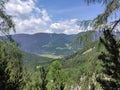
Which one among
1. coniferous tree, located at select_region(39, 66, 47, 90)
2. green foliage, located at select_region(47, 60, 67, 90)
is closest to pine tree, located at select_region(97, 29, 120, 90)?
coniferous tree, located at select_region(39, 66, 47, 90)

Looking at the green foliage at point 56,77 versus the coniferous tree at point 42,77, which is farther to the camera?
the green foliage at point 56,77

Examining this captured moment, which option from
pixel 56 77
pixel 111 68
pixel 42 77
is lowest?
pixel 56 77

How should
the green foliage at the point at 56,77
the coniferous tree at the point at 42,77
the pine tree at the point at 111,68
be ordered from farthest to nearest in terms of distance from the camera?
the green foliage at the point at 56,77, the coniferous tree at the point at 42,77, the pine tree at the point at 111,68

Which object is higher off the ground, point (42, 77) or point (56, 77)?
point (42, 77)

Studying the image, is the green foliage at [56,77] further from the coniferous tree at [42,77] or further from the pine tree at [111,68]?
the pine tree at [111,68]

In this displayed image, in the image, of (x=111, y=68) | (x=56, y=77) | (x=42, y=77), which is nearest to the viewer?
(x=111, y=68)

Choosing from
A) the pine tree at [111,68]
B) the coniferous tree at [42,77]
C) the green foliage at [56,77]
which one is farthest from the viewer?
the green foliage at [56,77]

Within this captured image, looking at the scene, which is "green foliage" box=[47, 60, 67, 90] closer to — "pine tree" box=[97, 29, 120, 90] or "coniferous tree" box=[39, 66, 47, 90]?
"coniferous tree" box=[39, 66, 47, 90]

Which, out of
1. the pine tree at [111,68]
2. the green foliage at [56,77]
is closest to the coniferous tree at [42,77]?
the green foliage at [56,77]

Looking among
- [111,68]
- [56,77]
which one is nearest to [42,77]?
[56,77]

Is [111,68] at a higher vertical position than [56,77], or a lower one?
higher

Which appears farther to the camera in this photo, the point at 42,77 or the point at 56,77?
the point at 56,77

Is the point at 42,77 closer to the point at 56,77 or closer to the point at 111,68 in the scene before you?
the point at 56,77

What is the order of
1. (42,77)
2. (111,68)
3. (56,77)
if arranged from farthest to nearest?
(56,77), (42,77), (111,68)
